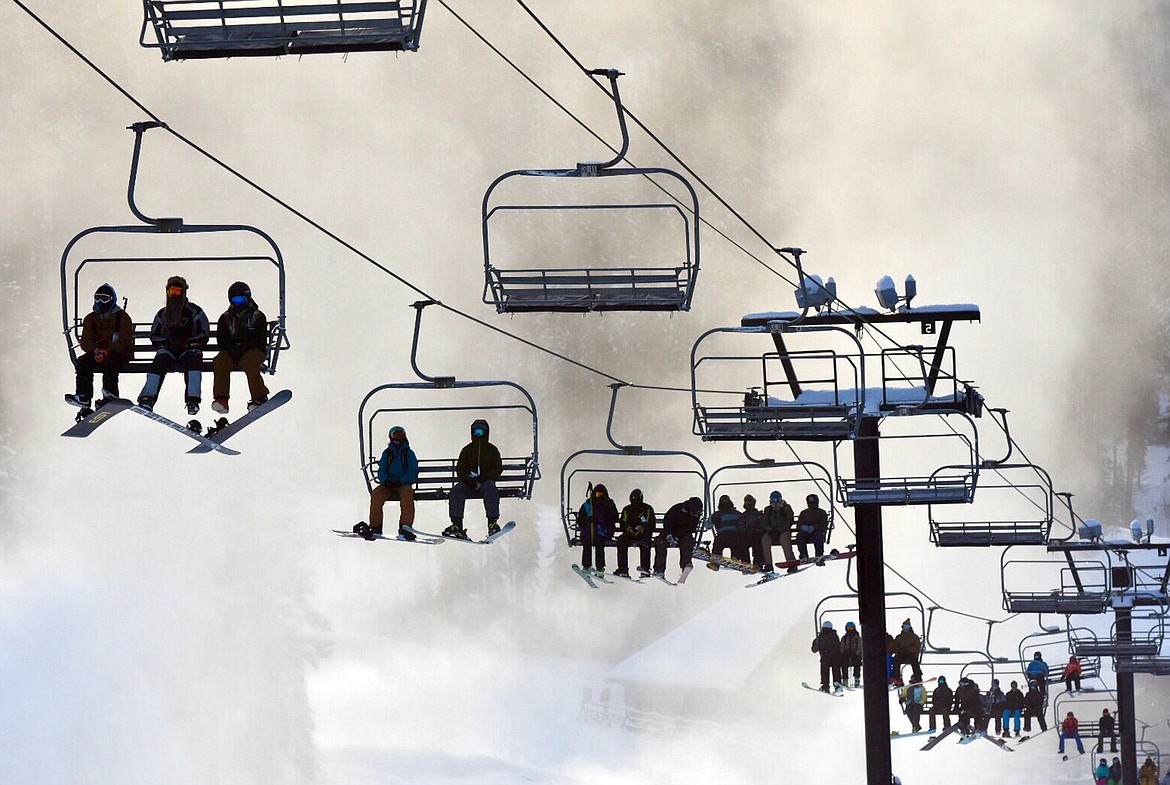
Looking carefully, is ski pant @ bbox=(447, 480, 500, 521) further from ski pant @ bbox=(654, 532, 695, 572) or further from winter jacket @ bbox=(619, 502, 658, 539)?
ski pant @ bbox=(654, 532, 695, 572)

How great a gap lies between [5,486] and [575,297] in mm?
136453

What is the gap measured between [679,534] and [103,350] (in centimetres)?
846

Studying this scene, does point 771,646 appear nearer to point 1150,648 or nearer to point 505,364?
point 505,364

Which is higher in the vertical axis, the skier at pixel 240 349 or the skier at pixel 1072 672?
the skier at pixel 240 349

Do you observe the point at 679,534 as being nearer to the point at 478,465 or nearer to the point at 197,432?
the point at 478,465

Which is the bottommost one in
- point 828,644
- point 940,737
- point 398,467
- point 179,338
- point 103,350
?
point 940,737

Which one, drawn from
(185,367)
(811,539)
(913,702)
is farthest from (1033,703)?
(185,367)

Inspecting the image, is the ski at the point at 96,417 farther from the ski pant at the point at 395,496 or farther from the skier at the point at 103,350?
the ski pant at the point at 395,496

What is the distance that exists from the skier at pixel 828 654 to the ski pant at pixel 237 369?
524 inches

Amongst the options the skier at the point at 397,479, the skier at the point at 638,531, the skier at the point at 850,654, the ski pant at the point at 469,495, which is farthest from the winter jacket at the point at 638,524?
the skier at the point at 850,654

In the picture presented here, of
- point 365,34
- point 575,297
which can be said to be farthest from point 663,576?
point 365,34

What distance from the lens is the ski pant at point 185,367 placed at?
14.2 m

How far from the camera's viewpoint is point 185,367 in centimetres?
1424

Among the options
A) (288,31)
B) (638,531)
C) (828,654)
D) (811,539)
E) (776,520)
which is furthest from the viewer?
(828,654)
